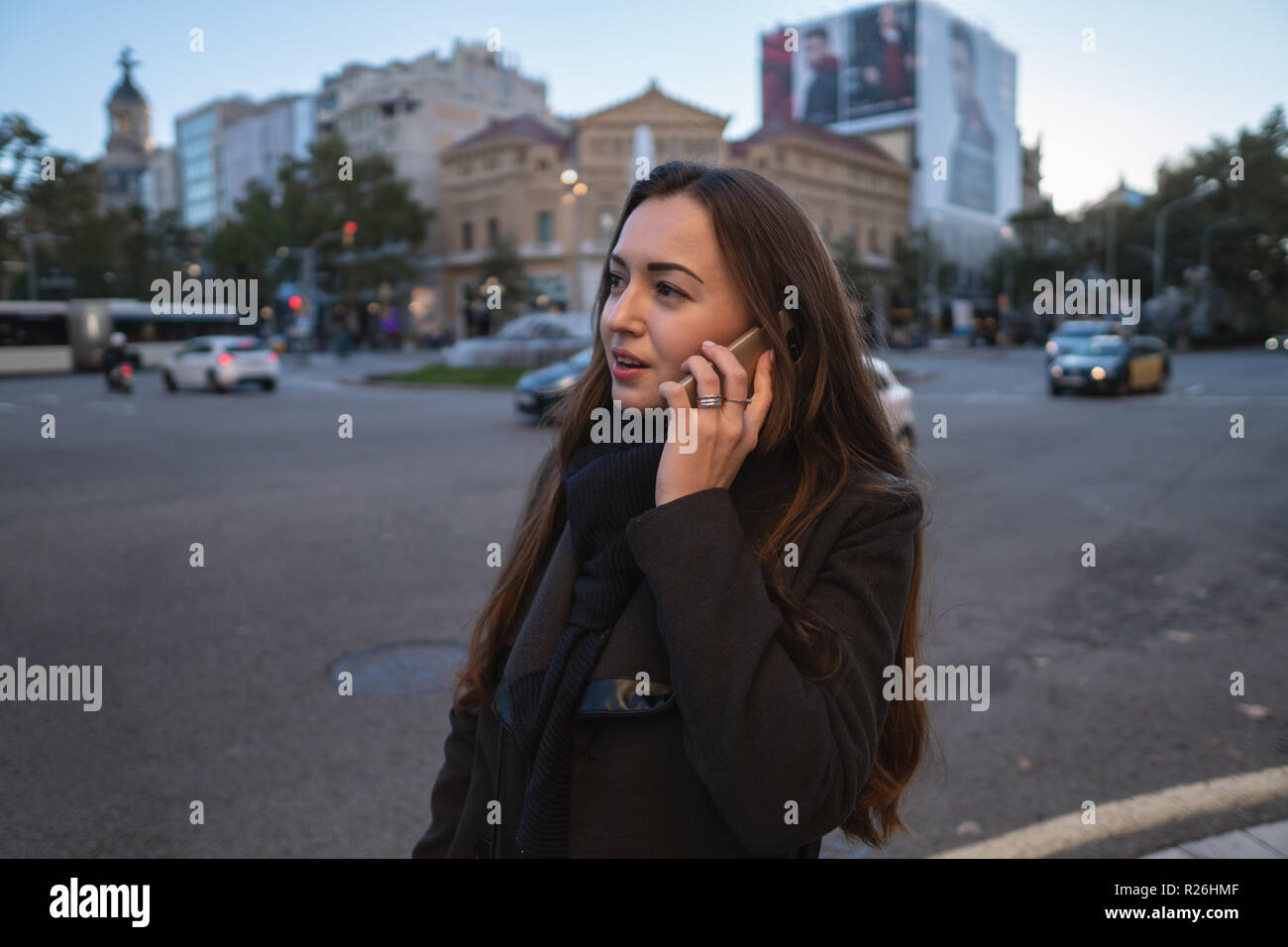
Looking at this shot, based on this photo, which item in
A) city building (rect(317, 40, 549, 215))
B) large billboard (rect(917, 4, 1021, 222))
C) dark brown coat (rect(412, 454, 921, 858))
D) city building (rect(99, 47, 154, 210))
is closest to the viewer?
dark brown coat (rect(412, 454, 921, 858))

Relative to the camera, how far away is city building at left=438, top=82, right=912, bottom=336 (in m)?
63.6

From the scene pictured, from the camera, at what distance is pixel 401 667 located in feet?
16.7

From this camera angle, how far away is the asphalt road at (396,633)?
11.8 ft

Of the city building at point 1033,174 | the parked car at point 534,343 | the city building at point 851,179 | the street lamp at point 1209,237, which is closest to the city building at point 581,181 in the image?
the city building at point 851,179

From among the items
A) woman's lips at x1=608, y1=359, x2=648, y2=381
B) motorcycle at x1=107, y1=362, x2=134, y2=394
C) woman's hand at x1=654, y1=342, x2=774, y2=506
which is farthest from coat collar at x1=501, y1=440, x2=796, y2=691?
motorcycle at x1=107, y1=362, x2=134, y2=394

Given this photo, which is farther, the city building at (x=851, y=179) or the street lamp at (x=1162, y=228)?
the city building at (x=851, y=179)

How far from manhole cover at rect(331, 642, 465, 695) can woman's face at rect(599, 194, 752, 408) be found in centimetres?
331

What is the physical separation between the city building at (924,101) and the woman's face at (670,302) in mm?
79151

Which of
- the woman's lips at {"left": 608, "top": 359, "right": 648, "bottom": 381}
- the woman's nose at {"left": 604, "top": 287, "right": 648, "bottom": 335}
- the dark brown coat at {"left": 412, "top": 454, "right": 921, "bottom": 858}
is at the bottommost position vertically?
the dark brown coat at {"left": 412, "top": 454, "right": 921, "bottom": 858}

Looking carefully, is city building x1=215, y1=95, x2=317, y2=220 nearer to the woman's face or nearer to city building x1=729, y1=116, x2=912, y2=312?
city building x1=729, y1=116, x2=912, y2=312

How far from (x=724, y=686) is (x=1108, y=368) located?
24.6m

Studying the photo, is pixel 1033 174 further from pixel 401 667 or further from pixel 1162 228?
pixel 401 667

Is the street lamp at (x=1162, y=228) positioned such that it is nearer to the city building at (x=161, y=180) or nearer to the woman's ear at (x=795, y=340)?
the woman's ear at (x=795, y=340)
